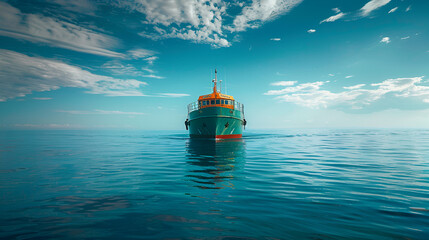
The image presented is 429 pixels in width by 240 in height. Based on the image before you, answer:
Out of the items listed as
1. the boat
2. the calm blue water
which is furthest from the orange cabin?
the calm blue water

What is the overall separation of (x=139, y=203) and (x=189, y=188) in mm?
1561

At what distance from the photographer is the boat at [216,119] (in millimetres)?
23703

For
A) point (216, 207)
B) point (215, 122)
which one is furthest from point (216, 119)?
point (216, 207)

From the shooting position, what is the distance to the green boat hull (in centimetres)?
2362

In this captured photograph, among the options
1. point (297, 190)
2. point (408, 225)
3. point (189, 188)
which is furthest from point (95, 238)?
point (408, 225)

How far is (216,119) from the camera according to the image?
76.9 feet

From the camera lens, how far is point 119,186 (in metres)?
5.83

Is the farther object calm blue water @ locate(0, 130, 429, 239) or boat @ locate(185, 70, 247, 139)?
boat @ locate(185, 70, 247, 139)

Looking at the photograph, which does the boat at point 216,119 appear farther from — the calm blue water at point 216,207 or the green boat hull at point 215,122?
the calm blue water at point 216,207

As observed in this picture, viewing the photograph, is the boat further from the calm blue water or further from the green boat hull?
the calm blue water

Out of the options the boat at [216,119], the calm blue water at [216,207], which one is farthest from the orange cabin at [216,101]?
the calm blue water at [216,207]

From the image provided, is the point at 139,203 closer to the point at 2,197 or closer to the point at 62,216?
Result: the point at 62,216

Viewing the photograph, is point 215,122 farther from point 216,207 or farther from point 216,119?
point 216,207

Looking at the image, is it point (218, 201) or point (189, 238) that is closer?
point (189, 238)
